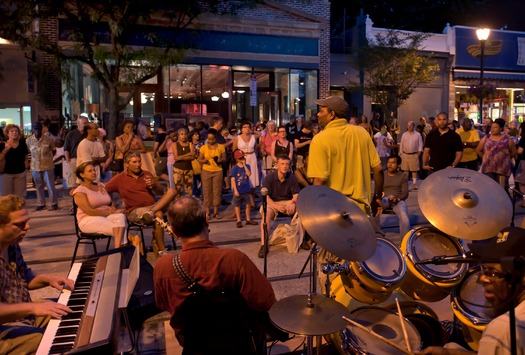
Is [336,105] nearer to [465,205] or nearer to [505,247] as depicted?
[465,205]

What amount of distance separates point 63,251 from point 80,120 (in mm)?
4419

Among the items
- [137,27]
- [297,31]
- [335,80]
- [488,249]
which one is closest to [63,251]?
[488,249]

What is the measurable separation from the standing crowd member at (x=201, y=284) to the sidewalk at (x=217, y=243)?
66.3 inches

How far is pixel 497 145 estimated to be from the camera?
931 centimetres

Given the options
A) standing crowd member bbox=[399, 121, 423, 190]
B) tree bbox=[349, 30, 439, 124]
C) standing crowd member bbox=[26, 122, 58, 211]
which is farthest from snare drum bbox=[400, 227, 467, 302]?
tree bbox=[349, 30, 439, 124]

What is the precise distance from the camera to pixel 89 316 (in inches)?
109

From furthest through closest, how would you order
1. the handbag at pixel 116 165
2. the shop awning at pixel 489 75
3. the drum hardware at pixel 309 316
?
the shop awning at pixel 489 75 < the handbag at pixel 116 165 < the drum hardware at pixel 309 316

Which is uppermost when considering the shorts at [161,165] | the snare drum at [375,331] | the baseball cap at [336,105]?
the baseball cap at [336,105]

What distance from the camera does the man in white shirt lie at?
948cm

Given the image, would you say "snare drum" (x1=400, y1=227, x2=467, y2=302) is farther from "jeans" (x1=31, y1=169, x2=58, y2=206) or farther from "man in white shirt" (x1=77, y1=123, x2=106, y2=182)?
"jeans" (x1=31, y1=169, x2=58, y2=206)

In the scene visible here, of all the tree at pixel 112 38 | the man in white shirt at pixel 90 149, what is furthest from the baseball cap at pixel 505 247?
the tree at pixel 112 38

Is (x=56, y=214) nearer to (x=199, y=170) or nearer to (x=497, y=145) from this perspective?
(x=199, y=170)

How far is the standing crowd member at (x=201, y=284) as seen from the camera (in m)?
2.82

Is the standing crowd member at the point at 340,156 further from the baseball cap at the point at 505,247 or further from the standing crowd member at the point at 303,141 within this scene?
the standing crowd member at the point at 303,141
